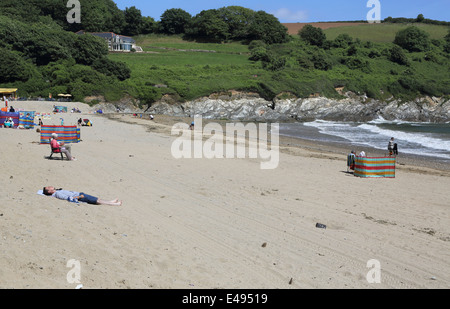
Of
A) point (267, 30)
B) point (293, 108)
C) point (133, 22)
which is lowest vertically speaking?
point (293, 108)

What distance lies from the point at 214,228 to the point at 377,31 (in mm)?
113737

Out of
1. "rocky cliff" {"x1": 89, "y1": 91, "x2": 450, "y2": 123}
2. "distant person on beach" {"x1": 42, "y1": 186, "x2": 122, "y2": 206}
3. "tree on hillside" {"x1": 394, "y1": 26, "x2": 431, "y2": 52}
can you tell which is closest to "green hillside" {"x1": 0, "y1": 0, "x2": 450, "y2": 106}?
"tree on hillside" {"x1": 394, "y1": 26, "x2": 431, "y2": 52}

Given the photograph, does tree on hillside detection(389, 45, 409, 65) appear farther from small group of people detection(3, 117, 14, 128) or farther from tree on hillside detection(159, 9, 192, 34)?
small group of people detection(3, 117, 14, 128)

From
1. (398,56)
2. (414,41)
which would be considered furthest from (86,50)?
Answer: (414,41)

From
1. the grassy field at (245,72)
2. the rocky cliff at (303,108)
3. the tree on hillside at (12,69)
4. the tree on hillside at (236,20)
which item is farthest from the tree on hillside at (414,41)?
the tree on hillside at (12,69)

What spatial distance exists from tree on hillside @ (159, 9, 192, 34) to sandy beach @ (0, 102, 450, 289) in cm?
9102

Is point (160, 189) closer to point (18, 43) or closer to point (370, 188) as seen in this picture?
point (370, 188)

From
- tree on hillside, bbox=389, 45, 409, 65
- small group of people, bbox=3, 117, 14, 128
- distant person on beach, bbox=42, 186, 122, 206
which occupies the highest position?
tree on hillside, bbox=389, 45, 409, 65

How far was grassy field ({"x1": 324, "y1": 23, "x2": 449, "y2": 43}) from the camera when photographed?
103625 mm

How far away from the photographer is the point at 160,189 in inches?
483

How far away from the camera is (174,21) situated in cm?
10194

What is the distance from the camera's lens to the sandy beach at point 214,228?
21.2 ft

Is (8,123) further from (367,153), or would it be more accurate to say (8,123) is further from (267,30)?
(267,30)

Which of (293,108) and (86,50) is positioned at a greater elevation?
(86,50)
